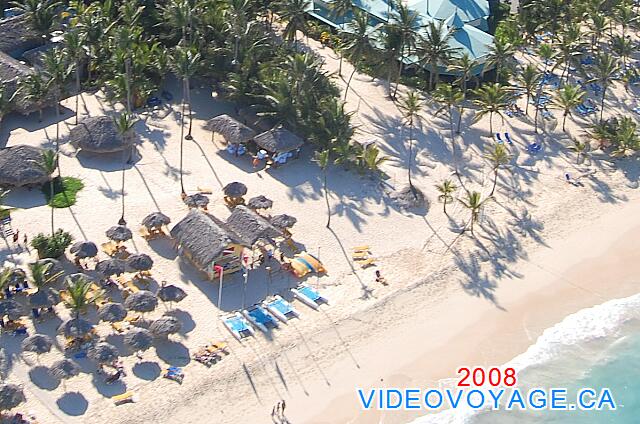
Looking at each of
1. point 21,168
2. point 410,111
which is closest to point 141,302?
point 21,168

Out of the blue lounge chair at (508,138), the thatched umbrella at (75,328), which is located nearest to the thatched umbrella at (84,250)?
the thatched umbrella at (75,328)

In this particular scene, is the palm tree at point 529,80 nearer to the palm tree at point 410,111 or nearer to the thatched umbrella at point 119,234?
the palm tree at point 410,111

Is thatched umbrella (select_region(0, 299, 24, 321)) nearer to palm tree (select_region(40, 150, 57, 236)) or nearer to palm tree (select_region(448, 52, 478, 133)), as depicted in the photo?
palm tree (select_region(40, 150, 57, 236))

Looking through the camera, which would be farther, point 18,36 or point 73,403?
point 18,36

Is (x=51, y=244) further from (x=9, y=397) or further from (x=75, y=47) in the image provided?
(x=75, y=47)

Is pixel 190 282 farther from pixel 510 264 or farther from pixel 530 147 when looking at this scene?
pixel 530 147
